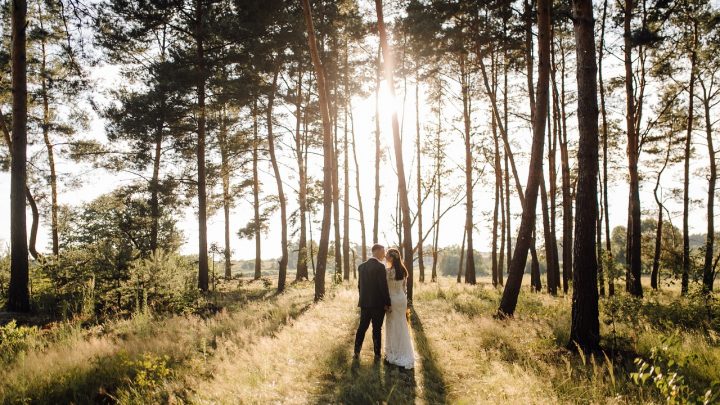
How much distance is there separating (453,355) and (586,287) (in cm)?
258

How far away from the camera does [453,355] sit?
7.18m

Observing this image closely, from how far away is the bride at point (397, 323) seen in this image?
22.1ft

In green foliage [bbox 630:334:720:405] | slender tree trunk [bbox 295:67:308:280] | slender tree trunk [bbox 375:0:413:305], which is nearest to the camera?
green foliage [bbox 630:334:720:405]

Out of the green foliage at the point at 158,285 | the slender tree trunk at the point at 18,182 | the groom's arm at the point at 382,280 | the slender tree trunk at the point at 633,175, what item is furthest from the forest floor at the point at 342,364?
the slender tree trunk at the point at 633,175

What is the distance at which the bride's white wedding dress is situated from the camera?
6.70 meters

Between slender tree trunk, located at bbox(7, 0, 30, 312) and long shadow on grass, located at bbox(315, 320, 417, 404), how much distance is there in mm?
9653

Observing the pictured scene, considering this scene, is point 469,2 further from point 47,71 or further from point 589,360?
point 47,71

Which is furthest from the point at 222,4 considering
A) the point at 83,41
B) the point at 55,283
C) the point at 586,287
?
the point at 586,287

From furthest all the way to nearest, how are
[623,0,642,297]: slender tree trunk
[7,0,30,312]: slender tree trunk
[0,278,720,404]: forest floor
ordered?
[623,0,642,297]: slender tree trunk → [7,0,30,312]: slender tree trunk → [0,278,720,404]: forest floor

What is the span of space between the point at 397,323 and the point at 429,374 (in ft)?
3.37

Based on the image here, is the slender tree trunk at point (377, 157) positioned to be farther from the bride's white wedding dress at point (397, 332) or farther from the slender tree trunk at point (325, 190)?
the bride's white wedding dress at point (397, 332)

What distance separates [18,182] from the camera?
434 inches

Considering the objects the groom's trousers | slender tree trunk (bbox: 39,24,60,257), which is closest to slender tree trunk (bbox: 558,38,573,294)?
the groom's trousers

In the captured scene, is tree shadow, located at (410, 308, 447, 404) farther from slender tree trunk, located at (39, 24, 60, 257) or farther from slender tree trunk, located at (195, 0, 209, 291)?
slender tree trunk, located at (39, 24, 60, 257)
